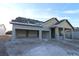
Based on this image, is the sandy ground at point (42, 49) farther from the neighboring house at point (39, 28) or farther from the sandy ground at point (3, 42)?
the neighboring house at point (39, 28)

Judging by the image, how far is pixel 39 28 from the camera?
4.35m

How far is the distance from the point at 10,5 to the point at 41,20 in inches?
34.3

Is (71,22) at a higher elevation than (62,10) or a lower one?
lower

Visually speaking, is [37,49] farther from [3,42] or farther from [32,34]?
[3,42]

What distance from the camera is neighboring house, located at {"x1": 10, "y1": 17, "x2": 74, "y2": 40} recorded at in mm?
4238

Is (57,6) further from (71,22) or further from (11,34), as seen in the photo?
(11,34)

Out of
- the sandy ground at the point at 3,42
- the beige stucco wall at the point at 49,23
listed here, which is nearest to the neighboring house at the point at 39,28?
the beige stucco wall at the point at 49,23

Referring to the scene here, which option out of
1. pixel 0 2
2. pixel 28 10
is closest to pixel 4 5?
pixel 0 2

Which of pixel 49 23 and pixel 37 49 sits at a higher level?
pixel 49 23

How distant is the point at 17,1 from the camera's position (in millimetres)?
3971

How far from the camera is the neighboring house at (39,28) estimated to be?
4.24 meters

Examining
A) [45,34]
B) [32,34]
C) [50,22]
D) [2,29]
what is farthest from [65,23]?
[2,29]

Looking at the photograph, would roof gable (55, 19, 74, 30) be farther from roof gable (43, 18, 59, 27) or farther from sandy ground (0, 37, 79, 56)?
sandy ground (0, 37, 79, 56)

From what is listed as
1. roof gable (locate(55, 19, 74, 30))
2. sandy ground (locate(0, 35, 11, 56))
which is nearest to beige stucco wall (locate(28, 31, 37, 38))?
sandy ground (locate(0, 35, 11, 56))
